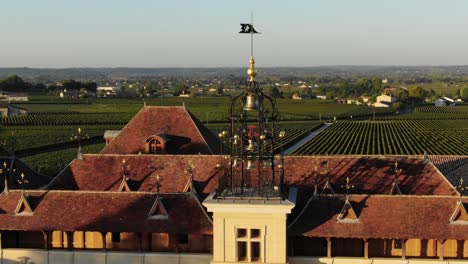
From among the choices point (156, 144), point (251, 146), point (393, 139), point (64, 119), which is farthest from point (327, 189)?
point (64, 119)

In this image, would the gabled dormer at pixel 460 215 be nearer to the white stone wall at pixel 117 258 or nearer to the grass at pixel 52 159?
the white stone wall at pixel 117 258

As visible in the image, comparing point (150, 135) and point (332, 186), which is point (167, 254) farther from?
point (150, 135)

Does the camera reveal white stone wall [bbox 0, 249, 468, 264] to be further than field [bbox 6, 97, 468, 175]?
No

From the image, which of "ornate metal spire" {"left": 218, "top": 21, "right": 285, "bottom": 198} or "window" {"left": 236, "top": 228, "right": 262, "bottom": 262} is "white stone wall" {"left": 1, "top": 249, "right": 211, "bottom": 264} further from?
"ornate metal spire" {"left": 218, "top": 21, "right": 285, "bottom": 198}

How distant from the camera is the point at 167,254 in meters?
25.9

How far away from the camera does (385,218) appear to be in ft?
82.0

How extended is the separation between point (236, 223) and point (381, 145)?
72.1 m

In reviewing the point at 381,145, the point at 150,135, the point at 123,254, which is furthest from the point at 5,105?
the point at 123,254

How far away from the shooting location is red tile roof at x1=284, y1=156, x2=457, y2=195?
2895cm

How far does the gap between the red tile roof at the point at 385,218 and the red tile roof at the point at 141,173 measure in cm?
623

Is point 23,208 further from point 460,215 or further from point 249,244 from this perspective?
point 460,215

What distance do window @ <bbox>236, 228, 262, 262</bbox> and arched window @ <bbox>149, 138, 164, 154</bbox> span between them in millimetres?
13817

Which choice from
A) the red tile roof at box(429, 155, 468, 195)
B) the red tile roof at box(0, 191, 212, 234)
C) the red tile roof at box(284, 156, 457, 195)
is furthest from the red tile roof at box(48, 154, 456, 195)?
the red tile roof at box(429, 155, 468, 195)

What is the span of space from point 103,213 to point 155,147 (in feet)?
35.0
